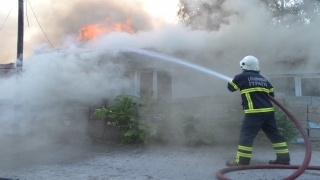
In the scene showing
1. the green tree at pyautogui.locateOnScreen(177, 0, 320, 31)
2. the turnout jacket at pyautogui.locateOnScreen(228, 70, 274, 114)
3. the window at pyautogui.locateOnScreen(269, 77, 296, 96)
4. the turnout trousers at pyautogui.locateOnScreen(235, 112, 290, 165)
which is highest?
the green tree at pyautogui.locateOnScreen(177, 0, 320, 31)

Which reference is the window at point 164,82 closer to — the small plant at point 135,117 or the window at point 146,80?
the window at point 146,80

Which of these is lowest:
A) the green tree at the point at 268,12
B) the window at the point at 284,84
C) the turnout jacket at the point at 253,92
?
the turnout jacket at the point at 253,92

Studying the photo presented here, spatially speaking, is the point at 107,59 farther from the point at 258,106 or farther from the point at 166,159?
the point at 258,106

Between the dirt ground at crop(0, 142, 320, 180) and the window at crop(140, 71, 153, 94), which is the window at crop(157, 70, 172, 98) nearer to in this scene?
the window at crop(140, 71, 153, 94)

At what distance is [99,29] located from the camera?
23.7ft

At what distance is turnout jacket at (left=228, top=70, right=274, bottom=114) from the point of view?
374 cm

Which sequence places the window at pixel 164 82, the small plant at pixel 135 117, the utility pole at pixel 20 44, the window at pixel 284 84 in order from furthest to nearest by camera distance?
the window at pixel 164 82, the window at pixel 284 84, the utility pole at pixel 20 44, the small plant at pixel 135 117

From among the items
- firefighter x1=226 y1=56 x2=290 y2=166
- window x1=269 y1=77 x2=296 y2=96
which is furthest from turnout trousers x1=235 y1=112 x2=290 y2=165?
window x1=269 y1=77 x2=296 y2=96

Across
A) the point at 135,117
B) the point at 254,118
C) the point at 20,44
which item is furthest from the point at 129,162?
the point at 20,44

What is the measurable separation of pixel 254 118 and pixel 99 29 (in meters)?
4.93

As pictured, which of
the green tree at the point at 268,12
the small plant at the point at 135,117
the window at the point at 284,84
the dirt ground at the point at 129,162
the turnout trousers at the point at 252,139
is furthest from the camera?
the window at the point at 284,84

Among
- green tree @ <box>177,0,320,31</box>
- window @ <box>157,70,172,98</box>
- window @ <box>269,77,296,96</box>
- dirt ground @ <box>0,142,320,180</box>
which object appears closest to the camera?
dirt ground @ <box>0,142,320,180</box>

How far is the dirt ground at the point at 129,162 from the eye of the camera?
347 cm

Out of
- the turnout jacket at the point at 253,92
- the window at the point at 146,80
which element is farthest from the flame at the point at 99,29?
the turnout jacket at the point at 253,92
